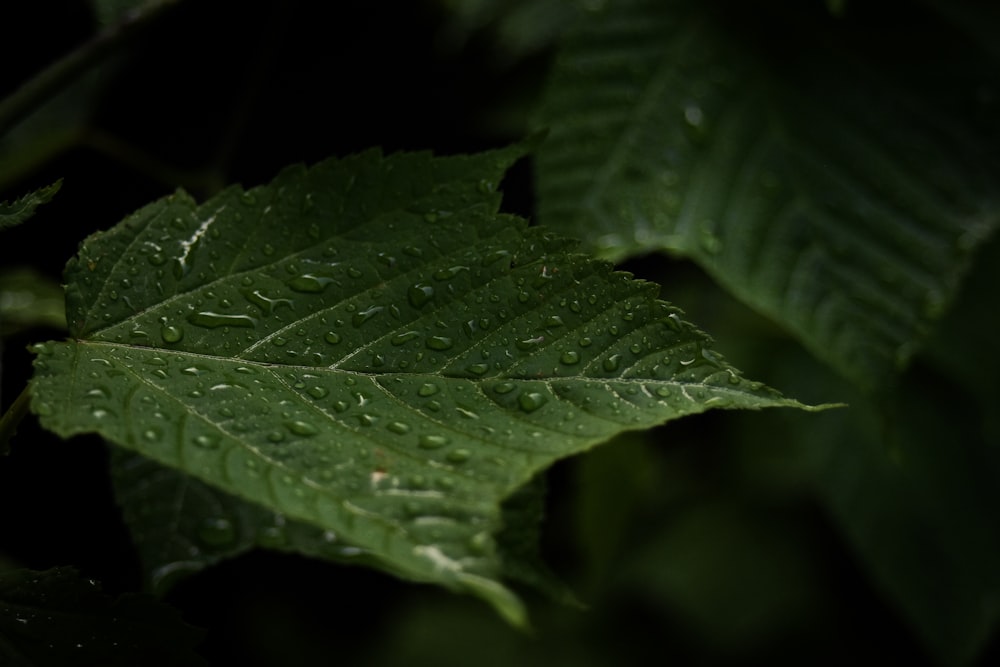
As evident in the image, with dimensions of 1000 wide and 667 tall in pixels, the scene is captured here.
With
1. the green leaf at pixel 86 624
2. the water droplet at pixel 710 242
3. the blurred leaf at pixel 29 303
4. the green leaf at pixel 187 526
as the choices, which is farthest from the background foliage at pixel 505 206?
the green leaf at pixel 86 624

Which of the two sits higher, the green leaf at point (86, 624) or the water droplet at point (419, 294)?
the water droplet at point (419, 294)

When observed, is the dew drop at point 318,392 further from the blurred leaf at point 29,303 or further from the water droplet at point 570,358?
the blurred leaf at point 29,303

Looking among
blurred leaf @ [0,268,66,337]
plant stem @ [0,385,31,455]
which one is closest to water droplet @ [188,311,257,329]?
plant stem @ [0,385,31,455]

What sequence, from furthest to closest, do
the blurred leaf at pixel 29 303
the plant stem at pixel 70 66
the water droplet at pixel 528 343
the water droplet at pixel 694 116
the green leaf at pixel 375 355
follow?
the water droplet at pixel 694 116
the blurred leaf at pixel 29 303
the plant stem at pixel 70 66
the water droplet at pixel 528 343
the green leaf at pixel 375 355

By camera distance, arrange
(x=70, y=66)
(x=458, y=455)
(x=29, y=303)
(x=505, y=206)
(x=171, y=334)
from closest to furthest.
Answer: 1. (x=458, y=455)
2. (x=171, y=334)
3. (x=70, y=66)
4. (x=29, y=303)
5. (x=505, y=206)

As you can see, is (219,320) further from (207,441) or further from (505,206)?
(505,206)

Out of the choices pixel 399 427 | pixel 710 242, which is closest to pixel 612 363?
pixel 399 427
